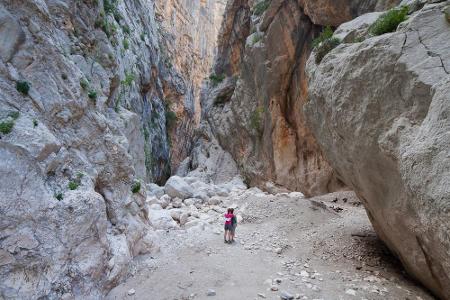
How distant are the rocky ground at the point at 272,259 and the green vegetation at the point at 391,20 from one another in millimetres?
6090

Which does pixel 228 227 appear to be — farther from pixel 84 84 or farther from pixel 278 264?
pixel 84 84

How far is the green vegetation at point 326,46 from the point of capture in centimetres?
956

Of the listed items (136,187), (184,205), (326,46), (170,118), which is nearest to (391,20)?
(326,46)

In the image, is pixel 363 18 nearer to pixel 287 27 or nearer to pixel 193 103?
pixel 287 27

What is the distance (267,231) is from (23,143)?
8420 mm

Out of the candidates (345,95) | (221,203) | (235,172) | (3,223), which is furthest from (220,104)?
(3,223)

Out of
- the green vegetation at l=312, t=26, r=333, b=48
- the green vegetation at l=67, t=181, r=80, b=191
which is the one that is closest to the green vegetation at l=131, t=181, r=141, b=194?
the green vegetation at l=67, t=181, r=80, b=191

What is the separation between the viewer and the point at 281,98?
67.0 ft

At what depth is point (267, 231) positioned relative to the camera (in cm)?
1165

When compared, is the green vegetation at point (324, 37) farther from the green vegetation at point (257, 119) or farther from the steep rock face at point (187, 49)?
the steep rock face at point (187, 49)

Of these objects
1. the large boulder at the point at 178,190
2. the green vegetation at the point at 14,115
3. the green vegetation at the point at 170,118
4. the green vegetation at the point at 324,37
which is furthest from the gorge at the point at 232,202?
the green vegetation at the point at 170,118

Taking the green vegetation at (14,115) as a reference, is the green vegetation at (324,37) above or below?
above

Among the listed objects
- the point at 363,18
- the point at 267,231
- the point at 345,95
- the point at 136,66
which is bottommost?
the point at 267,231

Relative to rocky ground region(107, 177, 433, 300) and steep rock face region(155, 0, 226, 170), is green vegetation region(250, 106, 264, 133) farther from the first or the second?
steep rock face region(155, 0, 226, 170)
